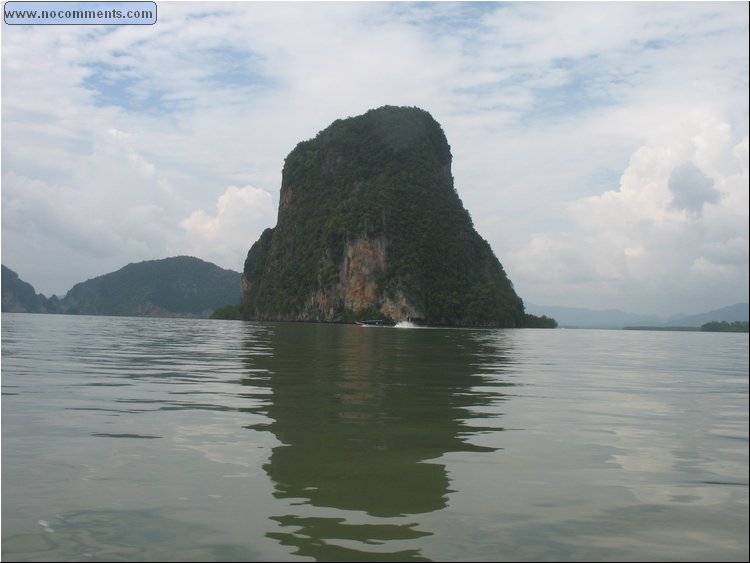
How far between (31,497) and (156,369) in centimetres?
1322

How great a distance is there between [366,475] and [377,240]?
131243 millimetres

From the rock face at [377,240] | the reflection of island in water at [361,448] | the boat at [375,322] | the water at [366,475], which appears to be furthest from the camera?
the rock face at [377,240]

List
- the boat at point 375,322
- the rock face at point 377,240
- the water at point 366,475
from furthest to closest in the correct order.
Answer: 1. the rock face at point 377,240
2. the boat at point 375,322
3. the water at point 366,475

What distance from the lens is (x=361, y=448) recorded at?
27.1 feet

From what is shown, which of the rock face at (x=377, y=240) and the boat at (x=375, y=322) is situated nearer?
the boat at (x=375, y=322)

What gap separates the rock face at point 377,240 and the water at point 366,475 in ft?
381

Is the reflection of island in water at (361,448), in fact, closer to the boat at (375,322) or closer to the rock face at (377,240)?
the boat at (375,322)

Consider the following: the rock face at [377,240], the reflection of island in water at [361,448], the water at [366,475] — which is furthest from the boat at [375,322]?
the water at [366,475]

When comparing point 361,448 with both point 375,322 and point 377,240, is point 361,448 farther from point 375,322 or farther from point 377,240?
point 377,240

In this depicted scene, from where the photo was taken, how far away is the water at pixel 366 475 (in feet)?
16.5

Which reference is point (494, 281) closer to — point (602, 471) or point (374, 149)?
point (374, 149)

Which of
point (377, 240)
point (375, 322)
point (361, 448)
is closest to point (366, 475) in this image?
point (361, 448)

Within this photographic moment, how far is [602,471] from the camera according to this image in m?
7.33

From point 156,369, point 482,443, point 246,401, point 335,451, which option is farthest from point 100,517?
point 156,369
